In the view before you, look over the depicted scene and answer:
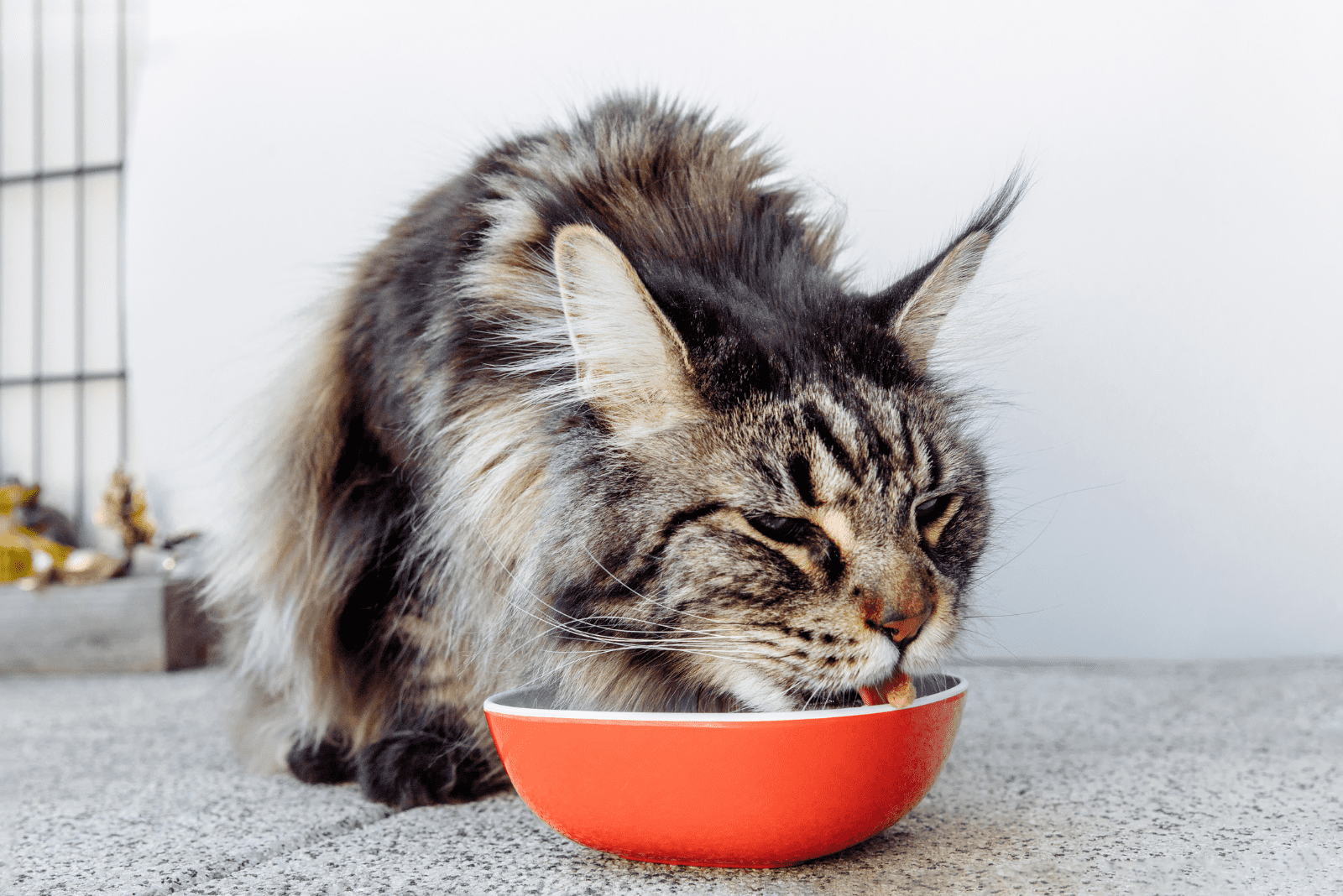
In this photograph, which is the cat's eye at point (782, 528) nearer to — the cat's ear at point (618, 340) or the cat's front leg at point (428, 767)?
the cat's ear at point (618, 340)

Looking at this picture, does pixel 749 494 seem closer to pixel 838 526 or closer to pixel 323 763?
pixel 838 526

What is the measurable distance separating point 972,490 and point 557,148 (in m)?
0.72

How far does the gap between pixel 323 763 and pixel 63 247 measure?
534cm

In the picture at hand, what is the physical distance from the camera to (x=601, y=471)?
1.11 metres

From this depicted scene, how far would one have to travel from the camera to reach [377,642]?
143 cm

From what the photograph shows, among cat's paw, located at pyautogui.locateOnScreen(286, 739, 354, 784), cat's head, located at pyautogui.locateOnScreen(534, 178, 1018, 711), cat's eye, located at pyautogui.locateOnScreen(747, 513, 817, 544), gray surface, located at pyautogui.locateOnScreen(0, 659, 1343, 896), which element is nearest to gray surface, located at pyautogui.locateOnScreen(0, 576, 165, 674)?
gray surface, located at pyautogui.locateOnScreen(0, 659, 1343, 896)

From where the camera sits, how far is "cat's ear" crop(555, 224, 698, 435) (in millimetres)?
1036

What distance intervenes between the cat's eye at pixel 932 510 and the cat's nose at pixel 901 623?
0.15 meters

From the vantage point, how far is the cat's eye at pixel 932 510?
44.0 inches

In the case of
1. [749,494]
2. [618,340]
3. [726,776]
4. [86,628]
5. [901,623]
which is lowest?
[86,628]

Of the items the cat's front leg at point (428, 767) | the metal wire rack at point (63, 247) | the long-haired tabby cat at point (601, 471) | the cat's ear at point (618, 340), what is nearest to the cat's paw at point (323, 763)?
the long-haired tabby cat at point (601, 471)

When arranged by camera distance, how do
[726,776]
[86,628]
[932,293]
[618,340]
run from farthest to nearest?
[86,628] → [932,293] → [618,340] → [726,776]

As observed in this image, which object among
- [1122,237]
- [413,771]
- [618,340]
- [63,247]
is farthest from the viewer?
[63,247]

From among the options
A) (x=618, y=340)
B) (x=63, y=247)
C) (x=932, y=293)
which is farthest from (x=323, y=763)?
(x=63, y=247)
